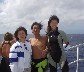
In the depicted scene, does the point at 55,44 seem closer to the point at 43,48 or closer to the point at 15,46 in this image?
the point at 43,48

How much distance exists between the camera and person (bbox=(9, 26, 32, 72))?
5.62m

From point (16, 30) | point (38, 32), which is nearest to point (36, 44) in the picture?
point (38, 32)

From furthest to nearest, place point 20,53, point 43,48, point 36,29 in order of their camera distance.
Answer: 1. point 43,48
2. point 36,29
3. point 20,53

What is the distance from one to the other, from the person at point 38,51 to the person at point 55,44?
16cm

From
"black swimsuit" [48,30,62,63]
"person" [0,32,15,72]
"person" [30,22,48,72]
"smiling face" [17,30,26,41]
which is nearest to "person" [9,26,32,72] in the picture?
"smiling face" [17,30,26,41]

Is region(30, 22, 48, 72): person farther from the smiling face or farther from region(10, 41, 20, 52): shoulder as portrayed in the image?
region(10, 41, 20, 52): shoulder

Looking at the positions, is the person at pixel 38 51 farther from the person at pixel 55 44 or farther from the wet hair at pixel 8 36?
the wet hair at pixel 8 36

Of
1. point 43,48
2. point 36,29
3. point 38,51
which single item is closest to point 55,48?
point 43,48

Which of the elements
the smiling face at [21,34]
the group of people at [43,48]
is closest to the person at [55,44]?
the group of people at [43,48]

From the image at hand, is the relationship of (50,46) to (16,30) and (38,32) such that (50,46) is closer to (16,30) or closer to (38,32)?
(38,32)

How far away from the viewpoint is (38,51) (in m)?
6.23

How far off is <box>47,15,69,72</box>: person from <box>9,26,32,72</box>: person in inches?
29.0

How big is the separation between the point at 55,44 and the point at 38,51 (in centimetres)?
48

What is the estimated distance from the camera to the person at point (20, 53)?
5.62m
